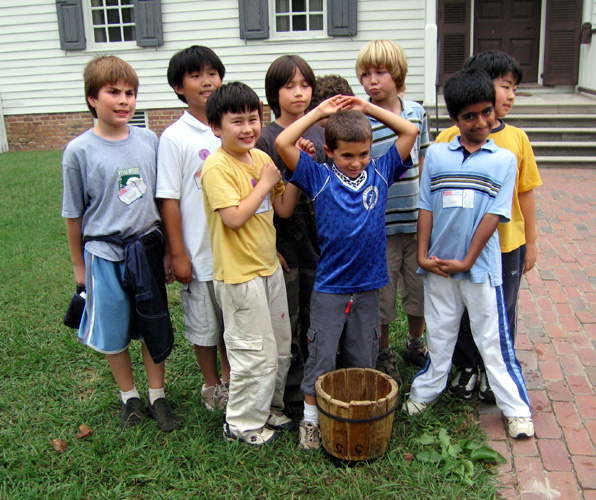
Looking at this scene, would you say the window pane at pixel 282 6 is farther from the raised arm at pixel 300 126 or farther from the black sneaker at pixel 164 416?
the black sneaker at pixel 164 416

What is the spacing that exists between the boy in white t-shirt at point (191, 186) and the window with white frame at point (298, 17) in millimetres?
8425

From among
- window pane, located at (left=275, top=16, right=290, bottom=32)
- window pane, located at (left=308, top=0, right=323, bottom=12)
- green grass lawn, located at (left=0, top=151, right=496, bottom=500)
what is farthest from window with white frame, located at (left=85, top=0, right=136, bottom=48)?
green grass lawn, located at (left=0, top=151, right=496, bottom=500)

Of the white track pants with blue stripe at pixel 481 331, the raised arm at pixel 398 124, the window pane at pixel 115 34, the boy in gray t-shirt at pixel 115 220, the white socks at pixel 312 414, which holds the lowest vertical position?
the white socks at pixel 312 414

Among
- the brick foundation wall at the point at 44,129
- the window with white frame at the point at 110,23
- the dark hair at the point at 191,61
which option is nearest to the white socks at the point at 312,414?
the dark hair at the point at 191,61

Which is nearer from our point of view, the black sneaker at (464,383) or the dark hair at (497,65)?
the dark hair at (497,65)

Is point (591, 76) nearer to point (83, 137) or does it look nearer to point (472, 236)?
point (472, 236)

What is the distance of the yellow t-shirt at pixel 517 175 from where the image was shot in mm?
2688

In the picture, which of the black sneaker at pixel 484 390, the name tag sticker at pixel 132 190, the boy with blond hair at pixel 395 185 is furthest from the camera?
the black sneaker at pixel 484 390

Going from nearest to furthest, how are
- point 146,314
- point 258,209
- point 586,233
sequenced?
point 258,209
point 146,314
point 586,233

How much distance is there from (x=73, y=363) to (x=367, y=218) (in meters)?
2.20

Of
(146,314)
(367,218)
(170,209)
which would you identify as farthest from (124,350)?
(367,218)

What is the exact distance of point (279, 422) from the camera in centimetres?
281

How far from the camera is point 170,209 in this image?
2652 millimetres

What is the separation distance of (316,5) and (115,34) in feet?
13.0
